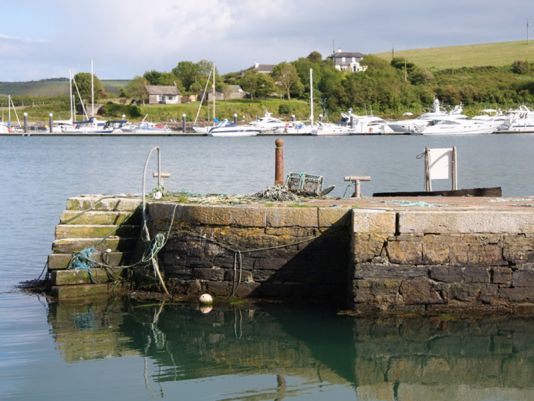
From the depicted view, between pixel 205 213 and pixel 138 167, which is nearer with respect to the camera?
pixel 205 213

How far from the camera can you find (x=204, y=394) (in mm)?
10078

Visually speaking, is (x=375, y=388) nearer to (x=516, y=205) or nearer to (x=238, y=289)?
(x=238, y=289)

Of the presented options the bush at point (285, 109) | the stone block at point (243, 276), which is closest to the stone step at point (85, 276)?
the stone block at point (243, 276)

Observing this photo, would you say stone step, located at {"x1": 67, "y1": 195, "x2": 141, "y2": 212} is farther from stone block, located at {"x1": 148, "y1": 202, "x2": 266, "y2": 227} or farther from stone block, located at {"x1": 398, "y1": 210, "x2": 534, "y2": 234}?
stone block, located at {"x1": 398, "y1": 210, "x2": 534, "y2": 234}

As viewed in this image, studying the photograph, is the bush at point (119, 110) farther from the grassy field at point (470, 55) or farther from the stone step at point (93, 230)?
the stone step at point (93, 230)

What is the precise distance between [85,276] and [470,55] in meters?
151

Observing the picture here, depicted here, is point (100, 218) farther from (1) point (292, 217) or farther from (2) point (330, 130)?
(2) point (330, 130)

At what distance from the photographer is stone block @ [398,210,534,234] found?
39.4 feet

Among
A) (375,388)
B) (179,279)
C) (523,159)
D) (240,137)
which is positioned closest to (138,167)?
(523,159)

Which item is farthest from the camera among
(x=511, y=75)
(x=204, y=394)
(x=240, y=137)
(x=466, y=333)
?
(x=511, y=75)

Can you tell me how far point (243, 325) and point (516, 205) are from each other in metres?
4.63

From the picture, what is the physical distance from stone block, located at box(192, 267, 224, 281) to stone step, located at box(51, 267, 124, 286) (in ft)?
4.95

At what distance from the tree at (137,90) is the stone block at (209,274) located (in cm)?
11732

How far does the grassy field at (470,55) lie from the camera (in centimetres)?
15050
